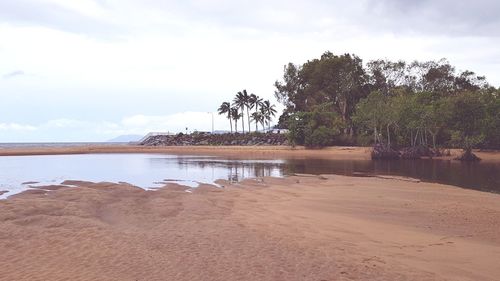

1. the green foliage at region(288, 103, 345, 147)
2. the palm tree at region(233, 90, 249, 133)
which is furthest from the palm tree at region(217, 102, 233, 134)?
the green foliage at region(288, 103, 345, 147)

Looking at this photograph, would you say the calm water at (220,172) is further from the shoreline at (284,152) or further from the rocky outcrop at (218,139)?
the rocky outcrop at (218,139)

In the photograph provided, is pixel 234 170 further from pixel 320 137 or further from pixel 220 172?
pixel 320 137

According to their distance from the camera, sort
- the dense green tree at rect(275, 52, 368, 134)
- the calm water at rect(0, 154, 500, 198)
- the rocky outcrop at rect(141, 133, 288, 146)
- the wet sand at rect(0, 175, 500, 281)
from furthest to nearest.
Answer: the rocky outcrop at rect(141, 133, 288, 146)
the dense green tree at rect(275, 52, 368, 134)
the calm water at rect(0, 154, 500, 198)
the wet sand at rect(0, 175, 500, 281)

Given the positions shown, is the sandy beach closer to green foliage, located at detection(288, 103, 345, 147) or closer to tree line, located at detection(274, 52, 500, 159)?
tree line, located at detection(274, 52, 500, 159)

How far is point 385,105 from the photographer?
54.2 metres

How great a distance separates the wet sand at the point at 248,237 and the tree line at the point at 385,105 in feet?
115

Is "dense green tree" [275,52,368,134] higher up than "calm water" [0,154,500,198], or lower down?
higher up

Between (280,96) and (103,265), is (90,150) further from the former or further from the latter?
(103,265)

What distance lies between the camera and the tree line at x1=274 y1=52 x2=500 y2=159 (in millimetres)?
49844

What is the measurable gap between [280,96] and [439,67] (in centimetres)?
2949

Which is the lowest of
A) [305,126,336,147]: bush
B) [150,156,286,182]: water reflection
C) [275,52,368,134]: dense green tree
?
[150,156,286,182]: water reflection

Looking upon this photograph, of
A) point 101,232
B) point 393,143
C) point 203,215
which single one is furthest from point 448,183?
point 393,143

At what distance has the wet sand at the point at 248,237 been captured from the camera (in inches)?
316

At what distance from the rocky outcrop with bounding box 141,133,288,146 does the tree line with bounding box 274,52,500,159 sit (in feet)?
18.7
